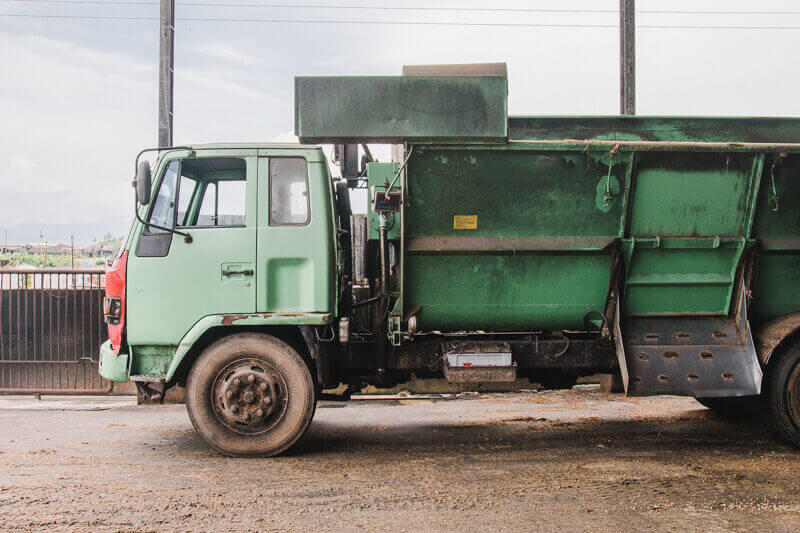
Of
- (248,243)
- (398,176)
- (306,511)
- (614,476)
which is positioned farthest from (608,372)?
(248,243)

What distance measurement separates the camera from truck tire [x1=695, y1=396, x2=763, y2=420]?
579cm

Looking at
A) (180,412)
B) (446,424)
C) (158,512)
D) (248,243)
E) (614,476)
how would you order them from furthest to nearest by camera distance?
(180,412) → (446,424) → (248,243) → (614,476) → (158,512)

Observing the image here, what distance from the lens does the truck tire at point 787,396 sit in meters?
5.05

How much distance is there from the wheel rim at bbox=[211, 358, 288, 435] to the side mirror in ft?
4.96

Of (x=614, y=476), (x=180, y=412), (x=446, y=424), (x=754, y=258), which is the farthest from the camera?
(x=180, y=412)

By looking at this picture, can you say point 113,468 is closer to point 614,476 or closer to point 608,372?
point 614,476

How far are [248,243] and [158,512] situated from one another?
2114mm

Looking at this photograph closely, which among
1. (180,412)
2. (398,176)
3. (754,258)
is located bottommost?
(180,412)

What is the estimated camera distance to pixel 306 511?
3.64 metres

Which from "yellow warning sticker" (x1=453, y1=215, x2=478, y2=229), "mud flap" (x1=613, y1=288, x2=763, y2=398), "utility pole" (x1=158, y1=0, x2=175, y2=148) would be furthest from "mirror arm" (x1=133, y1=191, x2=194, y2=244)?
"utility pole" (x1=158, y1=0, x2=175, y2=148)

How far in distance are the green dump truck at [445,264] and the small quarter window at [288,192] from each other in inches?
0.7

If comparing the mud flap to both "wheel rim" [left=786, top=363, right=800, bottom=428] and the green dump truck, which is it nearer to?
the green dump truck

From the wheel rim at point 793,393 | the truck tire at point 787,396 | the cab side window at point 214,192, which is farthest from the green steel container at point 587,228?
the cab side window at point 214,192

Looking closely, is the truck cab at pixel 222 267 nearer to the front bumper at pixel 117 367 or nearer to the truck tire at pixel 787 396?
the front bumper at pixel 117 367
